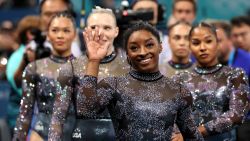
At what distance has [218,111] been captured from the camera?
4.08m

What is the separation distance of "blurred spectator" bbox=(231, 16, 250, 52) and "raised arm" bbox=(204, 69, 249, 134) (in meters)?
1.66

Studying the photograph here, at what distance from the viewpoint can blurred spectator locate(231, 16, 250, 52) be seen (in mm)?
5738

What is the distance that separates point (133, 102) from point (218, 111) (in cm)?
100

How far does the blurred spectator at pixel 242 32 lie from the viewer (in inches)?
226

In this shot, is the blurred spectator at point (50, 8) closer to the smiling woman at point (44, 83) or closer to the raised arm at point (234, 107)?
the smiling woman at point (44, 83)

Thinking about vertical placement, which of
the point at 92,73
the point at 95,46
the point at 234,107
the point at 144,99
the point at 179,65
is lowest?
the point at 179,65

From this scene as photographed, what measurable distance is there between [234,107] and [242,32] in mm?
1877

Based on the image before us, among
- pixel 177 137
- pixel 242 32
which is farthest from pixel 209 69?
pixel 242 32

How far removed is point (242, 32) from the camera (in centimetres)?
575

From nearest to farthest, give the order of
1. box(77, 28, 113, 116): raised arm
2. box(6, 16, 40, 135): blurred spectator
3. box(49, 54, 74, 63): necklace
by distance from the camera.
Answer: box(77, 28, 113, 116): raised arm → box(49, 54, 74, 63): necklace → box(6, 16, 40, 135): blurred spectator

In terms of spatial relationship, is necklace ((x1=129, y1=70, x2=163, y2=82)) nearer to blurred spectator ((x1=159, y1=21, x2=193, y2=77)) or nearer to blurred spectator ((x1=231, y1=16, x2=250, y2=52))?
blurred spectator ((x1=159, y1=21, x2=193, y2=77))

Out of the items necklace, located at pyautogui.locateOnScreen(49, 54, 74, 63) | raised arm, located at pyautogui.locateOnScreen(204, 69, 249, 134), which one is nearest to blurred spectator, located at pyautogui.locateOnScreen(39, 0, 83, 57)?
necklace, located at pyautogui.locateOnScreen(49, 54, 74, 63)

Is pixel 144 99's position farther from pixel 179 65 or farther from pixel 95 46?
pixel 179 65

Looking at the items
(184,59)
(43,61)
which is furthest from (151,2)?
(43,61)
